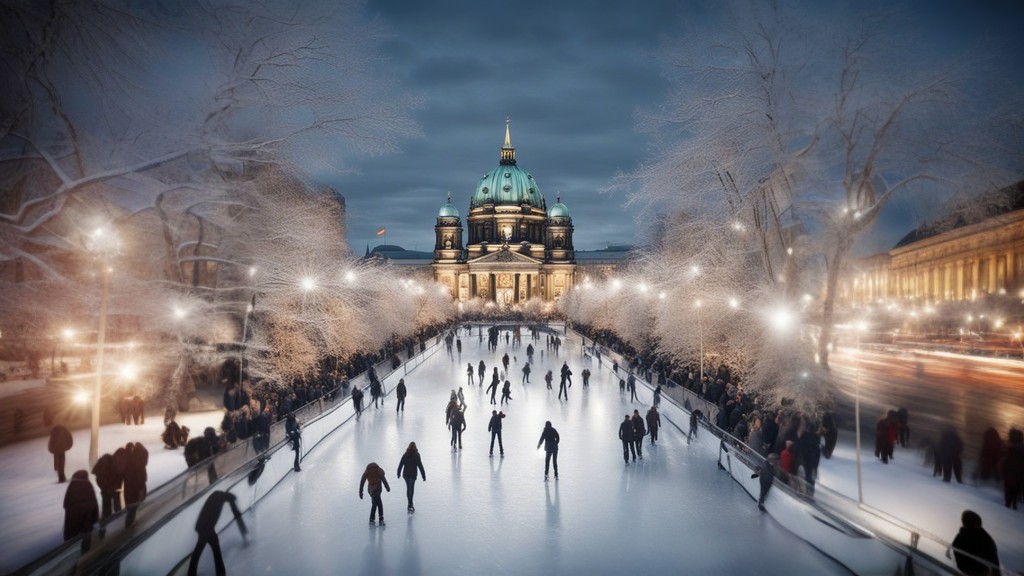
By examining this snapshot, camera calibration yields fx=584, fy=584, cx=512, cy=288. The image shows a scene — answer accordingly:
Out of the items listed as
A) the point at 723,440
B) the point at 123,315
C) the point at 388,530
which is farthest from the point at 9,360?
the point at 723,440

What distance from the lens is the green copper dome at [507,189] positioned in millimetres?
124875

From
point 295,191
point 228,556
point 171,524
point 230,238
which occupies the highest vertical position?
point 295,191

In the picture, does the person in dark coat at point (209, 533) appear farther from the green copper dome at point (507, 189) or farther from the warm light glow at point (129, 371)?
the green copper dome at point (507, 189)

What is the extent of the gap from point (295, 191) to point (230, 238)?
5991 millimetres

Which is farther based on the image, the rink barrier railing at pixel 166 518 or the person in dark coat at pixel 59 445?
the person in dark coat at pixel 59 445

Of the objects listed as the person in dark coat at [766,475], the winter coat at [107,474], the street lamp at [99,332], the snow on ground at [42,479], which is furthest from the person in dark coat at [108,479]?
the person in dark coat at [766,475]

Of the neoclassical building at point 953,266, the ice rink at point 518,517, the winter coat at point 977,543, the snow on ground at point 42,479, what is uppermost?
the neoclassical building at point 953,266

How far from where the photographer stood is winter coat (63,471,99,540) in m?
7.88

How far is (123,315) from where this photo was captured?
16.4 m

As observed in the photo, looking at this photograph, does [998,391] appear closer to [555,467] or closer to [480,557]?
[555,467]

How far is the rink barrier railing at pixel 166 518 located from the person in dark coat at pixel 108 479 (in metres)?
1.55

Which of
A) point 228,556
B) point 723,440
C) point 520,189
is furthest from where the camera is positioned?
point 520,189

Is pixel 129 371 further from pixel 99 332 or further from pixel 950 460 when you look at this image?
pixel 950 460

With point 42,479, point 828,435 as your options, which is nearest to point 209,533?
point 42,479
